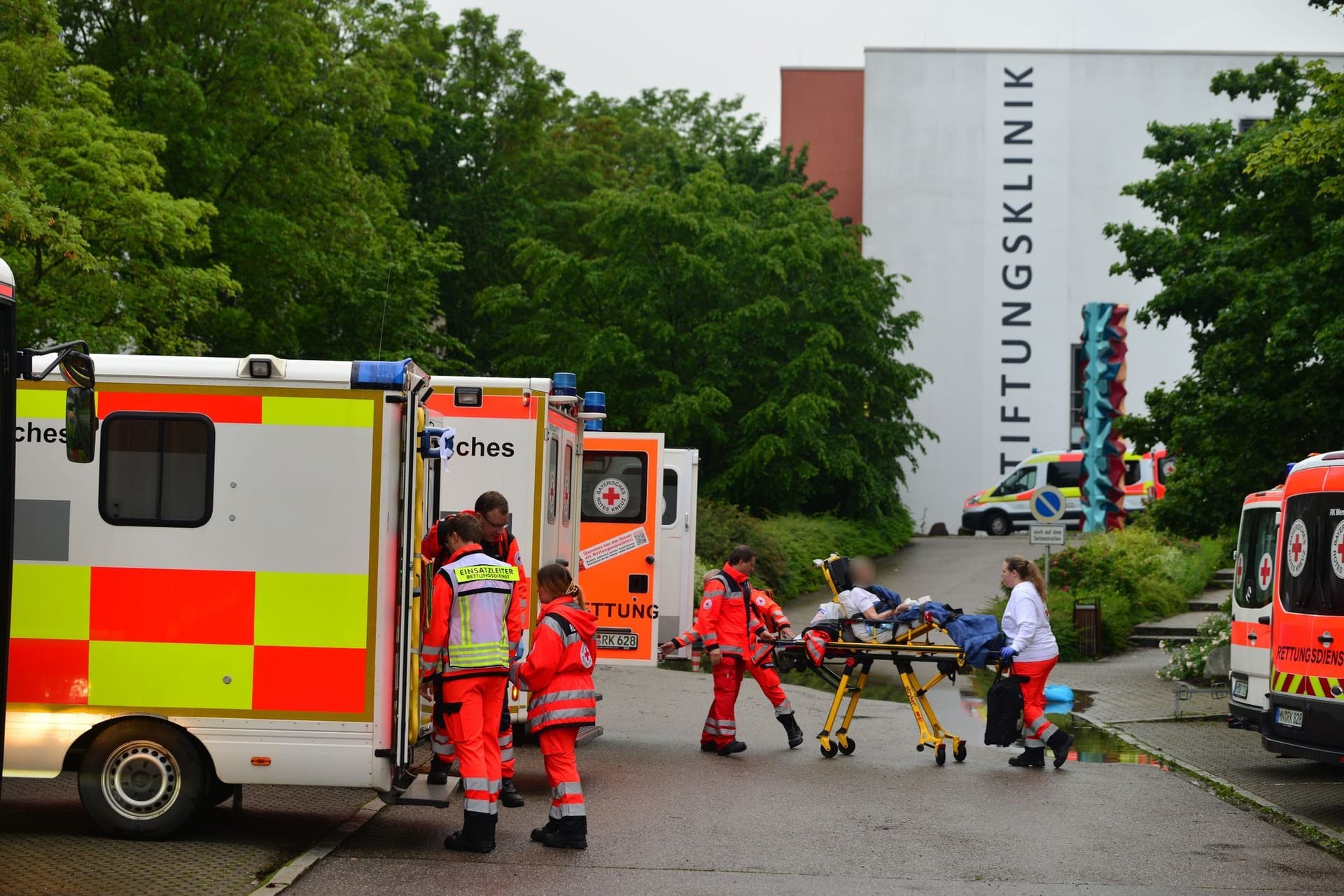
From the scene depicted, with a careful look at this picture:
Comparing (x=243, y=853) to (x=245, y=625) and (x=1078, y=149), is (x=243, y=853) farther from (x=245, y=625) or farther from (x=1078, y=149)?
(x=1078, y=149)

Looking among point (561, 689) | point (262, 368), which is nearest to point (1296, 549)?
point (561, 689)

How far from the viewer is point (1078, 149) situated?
45562 mm

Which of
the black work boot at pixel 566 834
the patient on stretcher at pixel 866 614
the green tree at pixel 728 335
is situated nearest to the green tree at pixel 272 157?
the green tree at pixel 728 335

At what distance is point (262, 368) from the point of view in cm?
871

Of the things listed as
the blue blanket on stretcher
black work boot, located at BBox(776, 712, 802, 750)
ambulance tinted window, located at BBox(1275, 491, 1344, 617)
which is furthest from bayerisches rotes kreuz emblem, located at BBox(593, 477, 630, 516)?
ambulance tinted window, located at BBox(1275, 491, 1344, 617)

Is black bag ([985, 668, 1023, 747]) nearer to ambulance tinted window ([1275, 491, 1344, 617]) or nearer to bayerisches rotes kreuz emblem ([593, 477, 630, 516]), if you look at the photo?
ambulance tinted window ([1275, 491, 1344, 617])

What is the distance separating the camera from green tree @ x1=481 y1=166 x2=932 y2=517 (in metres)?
33.9

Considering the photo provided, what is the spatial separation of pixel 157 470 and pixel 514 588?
90.4 inches

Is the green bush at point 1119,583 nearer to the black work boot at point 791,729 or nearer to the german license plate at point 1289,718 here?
the black work boot at point 791,729

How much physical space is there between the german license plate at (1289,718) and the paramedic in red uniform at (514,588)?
224 inches

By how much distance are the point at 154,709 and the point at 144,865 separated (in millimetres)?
903

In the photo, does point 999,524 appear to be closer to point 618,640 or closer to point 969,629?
point 618,640

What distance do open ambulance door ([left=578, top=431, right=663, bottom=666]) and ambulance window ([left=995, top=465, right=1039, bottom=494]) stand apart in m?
27.5

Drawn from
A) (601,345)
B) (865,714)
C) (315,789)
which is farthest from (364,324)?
(315,789)
